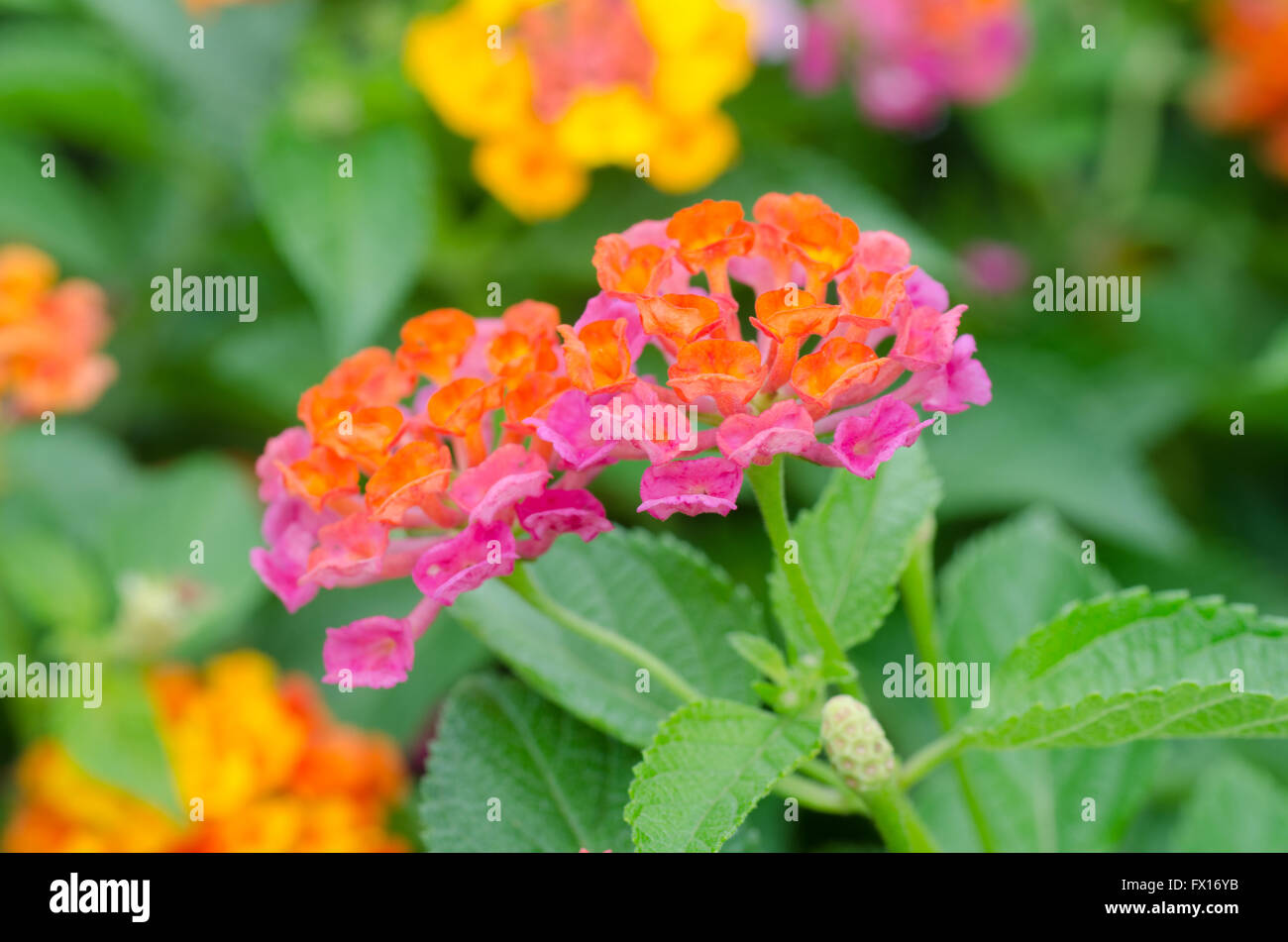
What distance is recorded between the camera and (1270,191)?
176 centimetres

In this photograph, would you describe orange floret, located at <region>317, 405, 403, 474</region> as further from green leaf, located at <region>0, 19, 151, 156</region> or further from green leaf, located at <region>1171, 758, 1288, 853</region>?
green leaf, located at <region>0, 19, 151, 156</region>

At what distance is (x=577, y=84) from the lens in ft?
4.25

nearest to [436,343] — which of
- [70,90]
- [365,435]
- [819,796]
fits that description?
[365,435]

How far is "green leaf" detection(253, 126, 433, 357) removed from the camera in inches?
47.3

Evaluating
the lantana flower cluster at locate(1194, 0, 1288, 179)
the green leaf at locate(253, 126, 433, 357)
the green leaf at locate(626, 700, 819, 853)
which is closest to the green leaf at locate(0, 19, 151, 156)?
the green leaf at locate(253, 126, 433, 357)

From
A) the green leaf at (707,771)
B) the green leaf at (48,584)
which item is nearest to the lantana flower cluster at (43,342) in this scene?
the green leaf at (48,584)

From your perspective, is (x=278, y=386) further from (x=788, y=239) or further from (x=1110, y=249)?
(x=1110, y=249)

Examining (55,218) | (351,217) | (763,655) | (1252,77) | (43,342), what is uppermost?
(1252,77)

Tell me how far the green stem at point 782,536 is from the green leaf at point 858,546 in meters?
0.04

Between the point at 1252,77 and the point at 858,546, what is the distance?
1.35 meters

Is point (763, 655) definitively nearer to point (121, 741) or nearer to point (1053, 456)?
point (121, 741)

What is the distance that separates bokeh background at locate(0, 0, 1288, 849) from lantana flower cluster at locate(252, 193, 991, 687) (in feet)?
1.65
